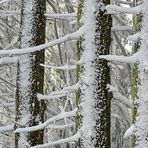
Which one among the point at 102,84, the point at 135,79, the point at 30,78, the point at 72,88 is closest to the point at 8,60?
the point at 30,78

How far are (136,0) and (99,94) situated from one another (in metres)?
0.76

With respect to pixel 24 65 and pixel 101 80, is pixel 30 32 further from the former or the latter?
pixel 101 80

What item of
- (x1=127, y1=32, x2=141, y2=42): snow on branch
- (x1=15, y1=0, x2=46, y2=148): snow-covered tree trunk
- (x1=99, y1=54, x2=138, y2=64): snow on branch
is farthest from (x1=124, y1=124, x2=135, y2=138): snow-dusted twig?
(x1=15, y1=0, x2=46, y2=148): snow-covered tree trunk

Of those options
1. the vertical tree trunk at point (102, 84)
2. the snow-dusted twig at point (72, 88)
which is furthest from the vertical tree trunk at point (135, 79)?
the snow-dusted twig at point (72, 88)

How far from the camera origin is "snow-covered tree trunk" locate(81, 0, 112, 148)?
3469 mm

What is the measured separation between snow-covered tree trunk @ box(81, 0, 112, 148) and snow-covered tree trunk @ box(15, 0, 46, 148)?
0.96 meters

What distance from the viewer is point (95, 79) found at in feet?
11.5

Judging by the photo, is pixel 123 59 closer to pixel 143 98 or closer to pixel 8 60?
pixel 143 98

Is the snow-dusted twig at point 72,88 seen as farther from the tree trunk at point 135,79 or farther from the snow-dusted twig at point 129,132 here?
the snow-dusted twig at point 129,132

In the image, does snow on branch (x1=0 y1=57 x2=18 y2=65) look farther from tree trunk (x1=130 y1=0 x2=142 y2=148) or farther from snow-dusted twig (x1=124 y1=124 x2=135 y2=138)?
snow-dusted twig (x1=124 y1=124 x2=135 y2=138)

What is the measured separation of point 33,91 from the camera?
4.39 metres

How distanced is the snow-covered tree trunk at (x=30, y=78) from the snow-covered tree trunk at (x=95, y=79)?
96 cm

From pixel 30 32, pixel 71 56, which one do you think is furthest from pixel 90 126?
pixel 71 56

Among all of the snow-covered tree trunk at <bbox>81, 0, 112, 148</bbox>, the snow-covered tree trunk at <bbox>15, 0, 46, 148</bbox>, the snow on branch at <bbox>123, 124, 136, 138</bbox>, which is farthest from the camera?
the snow-covered tree trunk at <bbox>15, 0, 46, 148</bbox>
